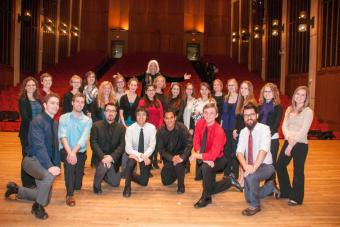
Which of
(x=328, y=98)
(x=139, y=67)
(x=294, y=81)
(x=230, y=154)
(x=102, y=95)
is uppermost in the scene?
(x=139, y=67)

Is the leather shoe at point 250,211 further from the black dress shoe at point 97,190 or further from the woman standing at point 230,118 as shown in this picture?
the black dress shoe at point 97,190

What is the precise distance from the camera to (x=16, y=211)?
3.54 meters

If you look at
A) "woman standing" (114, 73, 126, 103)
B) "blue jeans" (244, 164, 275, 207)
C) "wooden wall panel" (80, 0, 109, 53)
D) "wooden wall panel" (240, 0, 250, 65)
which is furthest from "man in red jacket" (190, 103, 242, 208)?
"wooden wall panel" (80, 0, 109, 53)

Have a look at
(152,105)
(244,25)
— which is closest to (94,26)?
(244,25)

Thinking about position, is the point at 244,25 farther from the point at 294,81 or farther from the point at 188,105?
the point at 188,105

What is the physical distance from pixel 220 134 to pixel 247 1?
675 inches

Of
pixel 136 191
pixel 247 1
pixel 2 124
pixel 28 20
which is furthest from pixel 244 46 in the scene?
pixel 136 191

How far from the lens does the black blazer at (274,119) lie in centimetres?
420

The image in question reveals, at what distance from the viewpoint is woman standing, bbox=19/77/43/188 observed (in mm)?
4043

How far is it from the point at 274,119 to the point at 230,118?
0.81 m

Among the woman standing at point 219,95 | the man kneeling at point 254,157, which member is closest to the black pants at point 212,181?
the man kneeling at point 254,157

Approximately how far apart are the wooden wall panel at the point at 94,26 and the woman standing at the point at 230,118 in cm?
1758

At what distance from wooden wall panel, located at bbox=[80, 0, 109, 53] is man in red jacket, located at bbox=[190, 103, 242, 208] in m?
18.2

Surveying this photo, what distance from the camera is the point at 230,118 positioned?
194 inches
